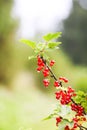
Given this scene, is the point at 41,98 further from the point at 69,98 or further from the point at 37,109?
the point at 69,98

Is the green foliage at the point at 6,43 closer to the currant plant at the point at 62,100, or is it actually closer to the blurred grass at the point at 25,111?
the blurred grass at the point at 25,111

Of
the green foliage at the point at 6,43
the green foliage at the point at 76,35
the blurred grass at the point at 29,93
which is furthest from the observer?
the green foliage at the point at 76,35

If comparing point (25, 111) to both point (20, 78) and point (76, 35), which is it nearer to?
point (20, 78)

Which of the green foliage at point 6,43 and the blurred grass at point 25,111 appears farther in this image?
the green foliage at point 6,43

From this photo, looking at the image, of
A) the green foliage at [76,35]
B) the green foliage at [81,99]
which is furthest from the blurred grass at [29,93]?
the green foliage at [76,35]

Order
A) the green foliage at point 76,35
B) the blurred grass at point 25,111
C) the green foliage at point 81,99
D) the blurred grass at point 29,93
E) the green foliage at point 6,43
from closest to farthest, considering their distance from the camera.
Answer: the green foliage at point 81,99 < the blurred grass at point 25,111 < the blurred grass at point 29,93 < the green foliage at point 6,43 < the green foliage at point 76,35

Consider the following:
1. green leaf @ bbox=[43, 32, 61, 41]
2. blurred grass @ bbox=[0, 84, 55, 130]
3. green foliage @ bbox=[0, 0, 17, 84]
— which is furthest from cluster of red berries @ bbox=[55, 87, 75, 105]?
green foliage @ bbox=[0, 0, 17, 84]

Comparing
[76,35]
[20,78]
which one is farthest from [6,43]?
[76,35]

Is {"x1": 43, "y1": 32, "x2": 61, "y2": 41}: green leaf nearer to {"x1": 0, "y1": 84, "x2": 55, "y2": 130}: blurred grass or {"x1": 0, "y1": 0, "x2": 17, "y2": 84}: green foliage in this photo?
{"x1": 0, "y1": 84, "x2": 55, "y2": 130}: blurred grass

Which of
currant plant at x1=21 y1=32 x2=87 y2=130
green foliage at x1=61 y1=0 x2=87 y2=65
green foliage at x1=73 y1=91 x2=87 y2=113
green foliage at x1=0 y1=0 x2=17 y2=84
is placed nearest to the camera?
currant plant at x1=21 y1=32 x2=87 y2=130

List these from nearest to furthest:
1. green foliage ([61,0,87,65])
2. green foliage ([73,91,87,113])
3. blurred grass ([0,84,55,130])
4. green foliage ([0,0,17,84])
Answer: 1. green foliage ([73,91,87,113])
2. blurred grass ([0,84,55,130])
3. green foliage ([0,0,17,84])
4. green foliage ([61,0,87,65])

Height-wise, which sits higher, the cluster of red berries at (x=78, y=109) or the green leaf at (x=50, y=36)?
the green leaf at (x=50, y=36)

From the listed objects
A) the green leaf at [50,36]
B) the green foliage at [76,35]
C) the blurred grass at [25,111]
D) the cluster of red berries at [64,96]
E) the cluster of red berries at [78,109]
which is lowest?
the cluster of red berries at [78,109]

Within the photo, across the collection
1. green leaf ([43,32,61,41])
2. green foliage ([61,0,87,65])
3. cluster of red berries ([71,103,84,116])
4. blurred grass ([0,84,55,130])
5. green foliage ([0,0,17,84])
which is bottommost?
cluster of red berries ([71,103,84,116])
